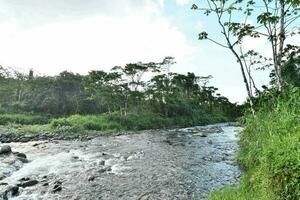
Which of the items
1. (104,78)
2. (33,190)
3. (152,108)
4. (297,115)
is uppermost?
(104,78)

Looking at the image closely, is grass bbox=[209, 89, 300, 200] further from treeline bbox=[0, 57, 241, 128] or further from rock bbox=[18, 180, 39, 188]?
treeline bbox=[0, 57, 241, 128]

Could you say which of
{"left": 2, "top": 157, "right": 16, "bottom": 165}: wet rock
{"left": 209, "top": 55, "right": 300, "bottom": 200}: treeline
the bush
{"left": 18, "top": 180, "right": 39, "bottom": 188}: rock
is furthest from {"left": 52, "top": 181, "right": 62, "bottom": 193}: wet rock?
the bush

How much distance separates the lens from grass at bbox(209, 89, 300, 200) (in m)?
4.99

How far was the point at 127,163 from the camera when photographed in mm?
14375

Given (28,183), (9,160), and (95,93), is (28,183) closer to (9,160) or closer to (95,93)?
(9,160)

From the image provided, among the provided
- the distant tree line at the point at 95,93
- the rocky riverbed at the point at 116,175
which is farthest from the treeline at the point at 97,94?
the rocky riverbed at the point at 116,175

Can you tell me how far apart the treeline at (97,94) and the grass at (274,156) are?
107ft

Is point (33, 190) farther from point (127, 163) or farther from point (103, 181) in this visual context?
point (127, 163)

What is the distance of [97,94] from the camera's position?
45.7m

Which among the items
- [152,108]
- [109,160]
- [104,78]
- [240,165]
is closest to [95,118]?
[104,78]

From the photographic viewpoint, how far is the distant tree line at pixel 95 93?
143ft

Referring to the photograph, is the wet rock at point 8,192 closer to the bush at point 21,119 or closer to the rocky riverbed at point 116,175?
the rocky riverbed at point 116,175

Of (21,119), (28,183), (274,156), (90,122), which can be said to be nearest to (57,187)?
(28,183)

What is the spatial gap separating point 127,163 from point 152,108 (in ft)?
124
